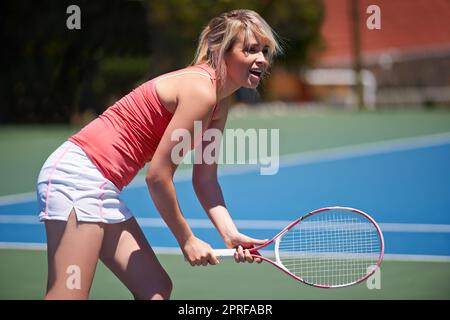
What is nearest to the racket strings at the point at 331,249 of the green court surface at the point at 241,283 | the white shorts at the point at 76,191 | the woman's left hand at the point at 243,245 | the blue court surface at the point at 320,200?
the green court surface at the point at 241,283

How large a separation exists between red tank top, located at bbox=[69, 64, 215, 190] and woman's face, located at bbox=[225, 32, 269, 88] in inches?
4.2

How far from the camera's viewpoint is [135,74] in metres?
19.7

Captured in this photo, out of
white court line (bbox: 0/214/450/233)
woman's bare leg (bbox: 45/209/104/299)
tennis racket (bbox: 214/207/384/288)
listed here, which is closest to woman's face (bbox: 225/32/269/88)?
woman's bare leg (bbox: 45/209/104/299)

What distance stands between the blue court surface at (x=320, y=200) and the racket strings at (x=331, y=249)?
1559mm

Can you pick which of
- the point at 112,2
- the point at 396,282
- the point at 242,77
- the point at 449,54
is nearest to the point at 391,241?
the point at 396,282

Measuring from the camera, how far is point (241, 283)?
5887 millimetres

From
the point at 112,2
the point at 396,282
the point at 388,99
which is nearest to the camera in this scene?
the point at 396,282

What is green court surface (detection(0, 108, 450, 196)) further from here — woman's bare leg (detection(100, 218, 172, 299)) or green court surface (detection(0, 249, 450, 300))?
woman's bare leg (detection(100, 218, 172, 299))

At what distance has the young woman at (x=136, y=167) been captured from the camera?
140 inches

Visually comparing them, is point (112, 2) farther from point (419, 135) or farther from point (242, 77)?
point (242, 77)

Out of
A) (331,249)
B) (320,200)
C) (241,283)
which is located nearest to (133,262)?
(331,249)

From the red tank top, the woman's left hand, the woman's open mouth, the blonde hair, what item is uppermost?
the blonde hair

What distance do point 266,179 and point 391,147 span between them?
543cm

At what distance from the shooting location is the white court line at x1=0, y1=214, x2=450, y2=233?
783 cm
